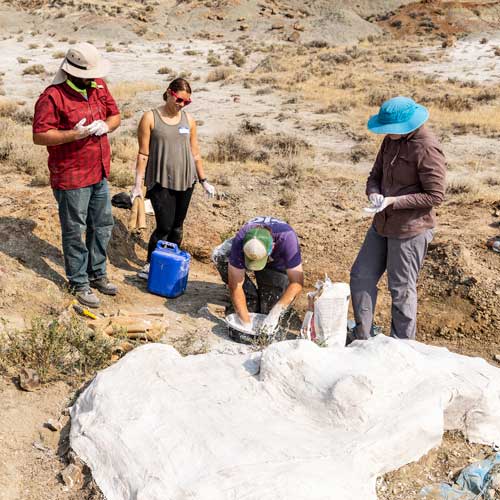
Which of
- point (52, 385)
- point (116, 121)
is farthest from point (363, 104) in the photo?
point (52, 385)

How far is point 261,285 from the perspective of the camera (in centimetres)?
434

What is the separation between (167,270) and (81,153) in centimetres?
117

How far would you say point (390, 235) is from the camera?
363 centimetres

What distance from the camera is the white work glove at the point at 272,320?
390 centimetres

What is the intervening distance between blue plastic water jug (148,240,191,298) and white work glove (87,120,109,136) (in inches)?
43.9

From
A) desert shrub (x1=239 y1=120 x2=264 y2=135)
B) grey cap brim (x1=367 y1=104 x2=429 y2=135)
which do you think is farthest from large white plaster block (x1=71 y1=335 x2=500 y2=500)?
desert shrub (x1=239 y1=120 x2=264 y2=135)

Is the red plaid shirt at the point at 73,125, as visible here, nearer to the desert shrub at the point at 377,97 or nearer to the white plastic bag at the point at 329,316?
the white plastic bag at the point at 329,316

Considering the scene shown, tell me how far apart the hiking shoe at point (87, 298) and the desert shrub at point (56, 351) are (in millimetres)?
721

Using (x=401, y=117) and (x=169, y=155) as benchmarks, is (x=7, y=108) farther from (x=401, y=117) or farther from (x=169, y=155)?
(x=401, y=117)

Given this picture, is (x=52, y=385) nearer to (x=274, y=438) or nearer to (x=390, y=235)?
(x=274, y=438)

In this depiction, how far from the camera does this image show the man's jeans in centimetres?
401

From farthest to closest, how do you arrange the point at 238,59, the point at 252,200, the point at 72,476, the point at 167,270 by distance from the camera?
the point at 238,59 → the point at 252,200 → the point at 167,270 → the point at 72,476

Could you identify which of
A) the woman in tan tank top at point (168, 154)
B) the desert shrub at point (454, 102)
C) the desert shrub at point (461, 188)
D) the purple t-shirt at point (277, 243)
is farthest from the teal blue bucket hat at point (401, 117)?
the desert shrub at point (454, 102)

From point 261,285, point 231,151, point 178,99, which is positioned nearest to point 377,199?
point 261,285
